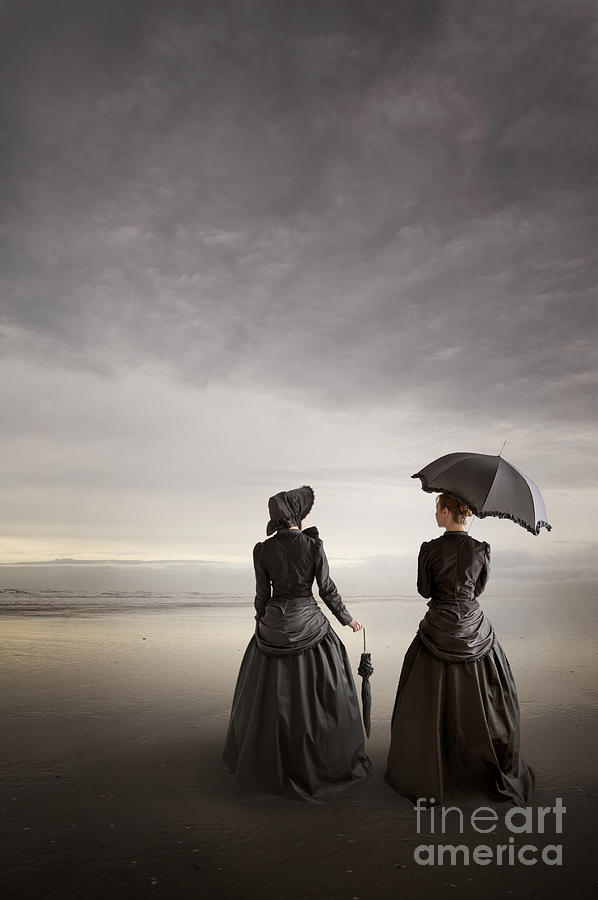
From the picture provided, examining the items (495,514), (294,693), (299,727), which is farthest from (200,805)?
(495,514)

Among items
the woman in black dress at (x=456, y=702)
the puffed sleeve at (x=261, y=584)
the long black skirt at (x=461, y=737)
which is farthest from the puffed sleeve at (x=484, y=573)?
the puffed sleeve at (x=261, y=584)

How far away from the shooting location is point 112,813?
3.64m

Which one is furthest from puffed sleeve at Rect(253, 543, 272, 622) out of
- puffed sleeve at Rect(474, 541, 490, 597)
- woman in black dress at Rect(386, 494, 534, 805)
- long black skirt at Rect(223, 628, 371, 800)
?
puffed sleeve at Rect(474, 541, 490, 597)

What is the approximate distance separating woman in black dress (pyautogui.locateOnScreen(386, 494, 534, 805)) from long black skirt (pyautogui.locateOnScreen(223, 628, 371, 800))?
316 millimetres

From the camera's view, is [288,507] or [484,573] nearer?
[484,573]

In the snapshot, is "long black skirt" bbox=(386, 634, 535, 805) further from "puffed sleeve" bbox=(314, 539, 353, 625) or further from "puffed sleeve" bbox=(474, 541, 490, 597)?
"puffed sleeve" bbox=(314, 539, 353, 625)

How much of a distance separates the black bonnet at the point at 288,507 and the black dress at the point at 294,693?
0.24 ft

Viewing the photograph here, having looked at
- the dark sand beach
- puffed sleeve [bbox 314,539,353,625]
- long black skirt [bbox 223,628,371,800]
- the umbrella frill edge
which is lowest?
the dark sand beach

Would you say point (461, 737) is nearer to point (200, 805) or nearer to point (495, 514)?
point (495, 514)

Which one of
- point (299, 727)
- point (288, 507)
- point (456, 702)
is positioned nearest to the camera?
point (456, 702)

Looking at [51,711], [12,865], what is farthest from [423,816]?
[51,711]

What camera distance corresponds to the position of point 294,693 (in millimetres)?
4121

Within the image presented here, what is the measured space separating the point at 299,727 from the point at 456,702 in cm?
98

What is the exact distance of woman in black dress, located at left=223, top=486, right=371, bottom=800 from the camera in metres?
4.00
